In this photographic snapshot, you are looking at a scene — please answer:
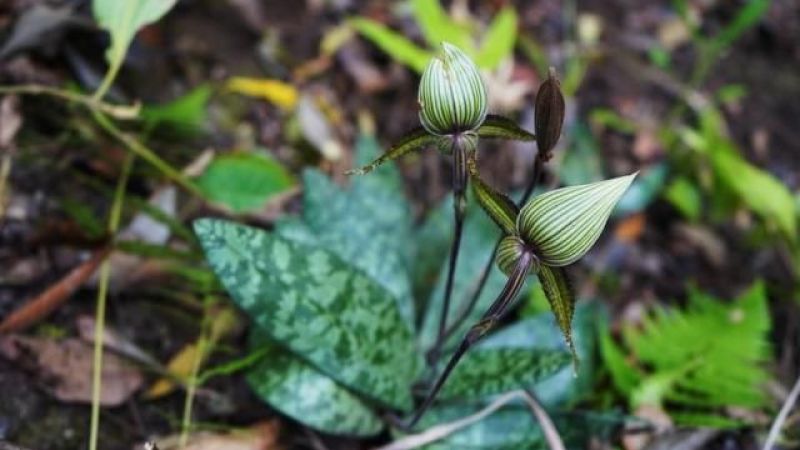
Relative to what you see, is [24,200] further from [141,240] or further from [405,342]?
[405,342]

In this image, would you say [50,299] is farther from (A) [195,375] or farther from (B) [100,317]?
(A) [195,375]

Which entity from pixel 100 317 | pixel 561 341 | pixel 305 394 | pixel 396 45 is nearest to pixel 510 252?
pixel 305 394

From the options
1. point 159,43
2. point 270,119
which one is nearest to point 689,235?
point 270,119

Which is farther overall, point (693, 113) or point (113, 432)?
point (693, 113)

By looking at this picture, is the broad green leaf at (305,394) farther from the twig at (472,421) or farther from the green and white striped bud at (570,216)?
the green and white striped bud at (570,216)

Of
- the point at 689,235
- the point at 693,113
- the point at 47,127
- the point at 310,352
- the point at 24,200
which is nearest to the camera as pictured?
the point at 310,352

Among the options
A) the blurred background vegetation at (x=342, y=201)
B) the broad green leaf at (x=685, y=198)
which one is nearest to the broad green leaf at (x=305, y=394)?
the blurred background vegetation at (x=342, y=201)

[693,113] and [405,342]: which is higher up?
[693,113]
